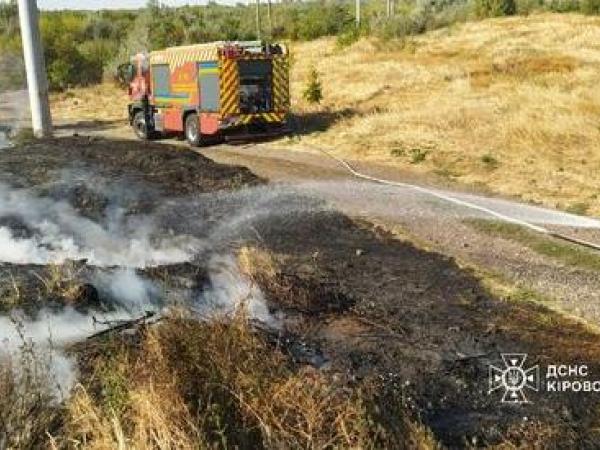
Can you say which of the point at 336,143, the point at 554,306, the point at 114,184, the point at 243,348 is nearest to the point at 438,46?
the point at 336,143

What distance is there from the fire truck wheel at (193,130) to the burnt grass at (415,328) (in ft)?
25.9

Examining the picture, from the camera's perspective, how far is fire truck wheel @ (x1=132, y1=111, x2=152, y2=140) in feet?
73.3

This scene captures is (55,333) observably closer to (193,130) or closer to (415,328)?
(415,328)

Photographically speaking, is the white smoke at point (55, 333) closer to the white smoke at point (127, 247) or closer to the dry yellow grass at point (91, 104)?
the white smoke at point (127, 247)

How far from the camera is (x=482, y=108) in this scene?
20.0m

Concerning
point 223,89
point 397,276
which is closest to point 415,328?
point 397,276

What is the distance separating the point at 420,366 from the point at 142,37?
4357 centimetres

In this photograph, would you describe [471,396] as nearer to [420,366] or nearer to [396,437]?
[420,366]

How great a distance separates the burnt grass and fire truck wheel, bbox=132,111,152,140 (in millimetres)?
10375

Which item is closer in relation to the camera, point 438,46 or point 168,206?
point 168,206

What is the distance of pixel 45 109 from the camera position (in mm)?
21625

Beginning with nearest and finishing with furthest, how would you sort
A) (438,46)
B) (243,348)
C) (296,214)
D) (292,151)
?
(243,348), (296,214), (292,151), (438,46)

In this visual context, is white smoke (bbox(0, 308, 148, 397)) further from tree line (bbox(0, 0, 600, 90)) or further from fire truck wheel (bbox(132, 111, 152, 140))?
tree line (bbox(0, 0, 600, 90))

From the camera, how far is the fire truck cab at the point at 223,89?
61.5ft
